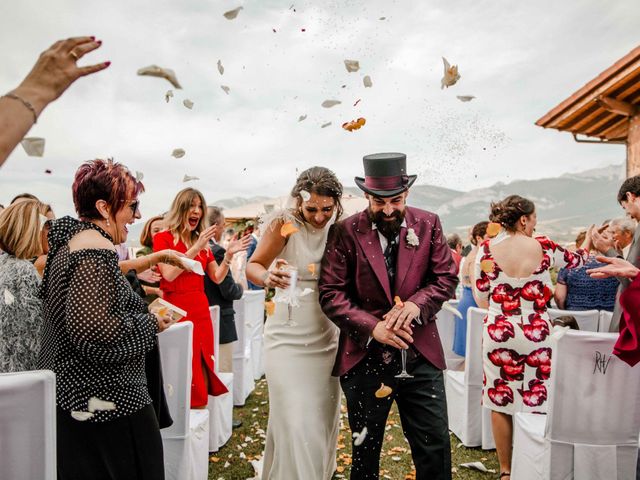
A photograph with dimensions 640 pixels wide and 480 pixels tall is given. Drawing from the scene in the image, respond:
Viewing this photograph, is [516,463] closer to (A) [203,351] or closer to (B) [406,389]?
(B) [406,389]

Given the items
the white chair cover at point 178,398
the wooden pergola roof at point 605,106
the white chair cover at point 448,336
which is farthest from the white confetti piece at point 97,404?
the wooden pergola roof at point 605,106

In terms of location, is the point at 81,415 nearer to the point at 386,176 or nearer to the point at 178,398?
the point at 178,398

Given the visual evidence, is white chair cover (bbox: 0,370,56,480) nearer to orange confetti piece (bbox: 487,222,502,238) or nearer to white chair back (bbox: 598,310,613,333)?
orange confetti piece (bbox: 487,222,502,238)

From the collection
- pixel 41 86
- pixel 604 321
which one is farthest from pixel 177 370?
pixel 604 321

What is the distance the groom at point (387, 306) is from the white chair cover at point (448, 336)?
3.29 m

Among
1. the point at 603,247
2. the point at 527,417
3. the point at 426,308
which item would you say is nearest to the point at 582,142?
the point at 603,247

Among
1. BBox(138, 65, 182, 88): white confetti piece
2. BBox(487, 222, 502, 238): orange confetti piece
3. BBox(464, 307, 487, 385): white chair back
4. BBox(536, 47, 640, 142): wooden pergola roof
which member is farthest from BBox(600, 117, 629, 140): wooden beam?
BBox(138, 65, 182, 88): white confetti piece

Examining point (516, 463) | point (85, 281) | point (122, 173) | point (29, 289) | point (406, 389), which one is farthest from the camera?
point (516, 463)

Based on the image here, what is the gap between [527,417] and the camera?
3.47 m

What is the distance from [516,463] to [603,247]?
6.93ft

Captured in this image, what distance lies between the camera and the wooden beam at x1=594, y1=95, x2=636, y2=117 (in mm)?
7168

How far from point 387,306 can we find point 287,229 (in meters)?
0.75

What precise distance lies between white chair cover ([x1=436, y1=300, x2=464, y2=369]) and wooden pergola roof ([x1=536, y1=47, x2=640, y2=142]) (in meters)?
3.85

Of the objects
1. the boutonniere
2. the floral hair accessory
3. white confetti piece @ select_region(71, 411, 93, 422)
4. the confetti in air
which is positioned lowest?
white confetti piece @ select_region(71, 411, 93, 422)
